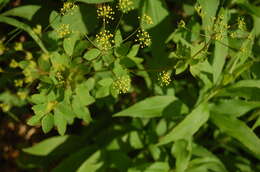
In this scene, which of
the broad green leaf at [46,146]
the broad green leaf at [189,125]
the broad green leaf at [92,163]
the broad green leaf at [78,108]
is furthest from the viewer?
the broad green leaf at [46,146]

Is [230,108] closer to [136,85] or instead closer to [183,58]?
[183,58]

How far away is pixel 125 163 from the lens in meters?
2.49

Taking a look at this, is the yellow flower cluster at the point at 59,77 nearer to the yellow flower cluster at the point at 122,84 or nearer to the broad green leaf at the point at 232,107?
the yellow flower cluster at the point at 122,84

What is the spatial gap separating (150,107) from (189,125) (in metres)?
0.29

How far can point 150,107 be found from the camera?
7.61ft

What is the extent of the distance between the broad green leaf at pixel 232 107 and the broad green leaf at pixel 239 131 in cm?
6

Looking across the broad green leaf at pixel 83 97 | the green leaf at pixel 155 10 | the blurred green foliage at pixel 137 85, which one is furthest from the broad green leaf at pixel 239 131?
the broad green leaf at pixel 83 97

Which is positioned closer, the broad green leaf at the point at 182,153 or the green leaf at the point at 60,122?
the green leaf at the point at 60,122

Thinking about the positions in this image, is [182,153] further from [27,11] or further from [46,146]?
[27,11]

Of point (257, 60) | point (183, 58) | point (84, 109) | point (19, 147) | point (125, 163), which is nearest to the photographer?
point (183, 58)

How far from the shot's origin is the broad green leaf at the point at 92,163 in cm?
247

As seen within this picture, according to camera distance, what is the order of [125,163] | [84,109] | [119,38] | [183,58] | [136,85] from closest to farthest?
1. [119,38]
2. [183,58]
3. [84,109]
4. [125,163]
5. [136,85]

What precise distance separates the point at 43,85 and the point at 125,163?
2.95ft

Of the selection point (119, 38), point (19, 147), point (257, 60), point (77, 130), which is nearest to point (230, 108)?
point (257, 60)
